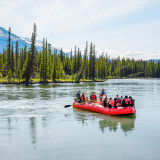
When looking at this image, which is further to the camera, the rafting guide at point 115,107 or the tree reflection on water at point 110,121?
the rafting guide at point 115,107

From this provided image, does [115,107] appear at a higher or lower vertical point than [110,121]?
higher

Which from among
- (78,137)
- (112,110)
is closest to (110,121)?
(112,110)

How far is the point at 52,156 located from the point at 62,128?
20.3 ft

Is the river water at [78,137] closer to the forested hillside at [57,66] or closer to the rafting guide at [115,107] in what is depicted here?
the rafting guide at [115,107]

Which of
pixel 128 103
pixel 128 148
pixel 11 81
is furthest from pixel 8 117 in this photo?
pixel 11 81

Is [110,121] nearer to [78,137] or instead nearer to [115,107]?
[115,107]

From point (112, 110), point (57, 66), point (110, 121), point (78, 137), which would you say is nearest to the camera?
point (78, 137)

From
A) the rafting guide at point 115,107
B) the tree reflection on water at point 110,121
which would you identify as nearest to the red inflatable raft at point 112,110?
the rafting guide at point 115,107

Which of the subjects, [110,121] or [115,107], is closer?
[110,121]

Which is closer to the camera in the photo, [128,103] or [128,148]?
[128,148]

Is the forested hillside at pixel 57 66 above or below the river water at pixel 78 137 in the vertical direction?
above

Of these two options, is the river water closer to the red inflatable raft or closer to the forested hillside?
the red inflatable raft

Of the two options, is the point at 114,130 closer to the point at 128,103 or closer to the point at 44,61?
the point at 128,103

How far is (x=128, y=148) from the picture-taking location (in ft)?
43.0
